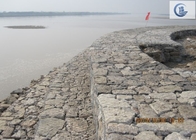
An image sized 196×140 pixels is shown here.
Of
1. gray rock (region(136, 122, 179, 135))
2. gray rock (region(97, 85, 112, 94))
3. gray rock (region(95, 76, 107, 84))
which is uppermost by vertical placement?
gray rock (region(95, 76, 107, 84))

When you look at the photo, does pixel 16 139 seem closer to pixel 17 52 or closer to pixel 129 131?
pixel 129 131

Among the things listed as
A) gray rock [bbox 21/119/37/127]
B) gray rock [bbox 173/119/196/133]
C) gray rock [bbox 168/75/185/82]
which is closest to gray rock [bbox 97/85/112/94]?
gray rock [bbox 173/119/196/133]

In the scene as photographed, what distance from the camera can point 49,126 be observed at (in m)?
3.12

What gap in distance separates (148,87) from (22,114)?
259cm

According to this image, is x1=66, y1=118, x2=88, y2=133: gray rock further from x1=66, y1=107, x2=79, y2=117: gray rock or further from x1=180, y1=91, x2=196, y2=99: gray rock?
x1=180, y1=91, x2=196, y2=99: gray rock

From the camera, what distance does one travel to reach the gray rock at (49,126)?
2996 millimetres

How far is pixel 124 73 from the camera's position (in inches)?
153

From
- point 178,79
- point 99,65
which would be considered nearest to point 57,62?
point 99,65

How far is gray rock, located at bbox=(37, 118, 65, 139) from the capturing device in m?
3.00

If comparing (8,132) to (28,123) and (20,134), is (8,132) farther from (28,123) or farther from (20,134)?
(28,123)

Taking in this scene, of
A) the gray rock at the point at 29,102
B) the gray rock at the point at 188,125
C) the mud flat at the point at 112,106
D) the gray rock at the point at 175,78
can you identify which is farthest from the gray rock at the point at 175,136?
the gray rock at the point at 29,102

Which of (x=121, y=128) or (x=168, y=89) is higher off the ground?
(x=168, y=89)

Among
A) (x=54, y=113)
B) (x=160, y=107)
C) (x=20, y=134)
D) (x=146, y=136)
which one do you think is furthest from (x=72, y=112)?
(x=146, y=136)

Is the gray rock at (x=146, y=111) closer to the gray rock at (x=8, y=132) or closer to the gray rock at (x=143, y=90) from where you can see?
the gray rock at (x=143, y=90)
